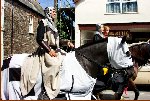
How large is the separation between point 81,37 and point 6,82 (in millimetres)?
16495

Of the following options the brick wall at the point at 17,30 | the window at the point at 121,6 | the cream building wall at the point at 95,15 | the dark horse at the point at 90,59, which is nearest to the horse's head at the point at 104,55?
the dark horse at the point at 90,59

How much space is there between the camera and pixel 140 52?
7.83 meters

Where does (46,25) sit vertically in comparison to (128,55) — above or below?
above

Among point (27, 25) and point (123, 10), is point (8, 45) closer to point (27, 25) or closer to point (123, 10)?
point (27, 25)

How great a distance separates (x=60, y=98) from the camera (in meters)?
5.25

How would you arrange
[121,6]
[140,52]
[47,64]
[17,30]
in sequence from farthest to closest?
[17,30] < [121,6] < [140,52] < [47,64]

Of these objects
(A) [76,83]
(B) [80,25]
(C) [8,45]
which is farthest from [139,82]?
(A) [76,83]

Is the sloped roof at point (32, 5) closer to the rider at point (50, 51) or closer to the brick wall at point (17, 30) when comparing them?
the brick wall at point (17, 30)

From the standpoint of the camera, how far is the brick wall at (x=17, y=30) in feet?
69.0

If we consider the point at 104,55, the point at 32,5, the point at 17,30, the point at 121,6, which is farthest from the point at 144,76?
the point at 32,5

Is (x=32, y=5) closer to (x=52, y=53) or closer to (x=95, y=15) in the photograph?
(x=95, y=15)

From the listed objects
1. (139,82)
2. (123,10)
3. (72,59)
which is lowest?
(139,82)

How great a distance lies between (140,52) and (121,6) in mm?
14924

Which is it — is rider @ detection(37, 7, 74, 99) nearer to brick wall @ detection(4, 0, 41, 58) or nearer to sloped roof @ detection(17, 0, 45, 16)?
brick wall @ detection(4, 0, 41, 58)
